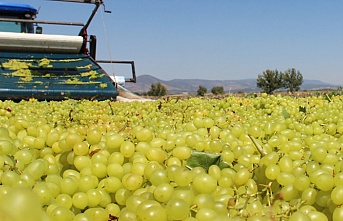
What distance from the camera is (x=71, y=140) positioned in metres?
1.12

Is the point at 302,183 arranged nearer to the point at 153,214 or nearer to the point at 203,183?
the point at 203,183

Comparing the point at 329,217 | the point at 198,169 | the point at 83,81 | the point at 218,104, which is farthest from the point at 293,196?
the point at 83,81

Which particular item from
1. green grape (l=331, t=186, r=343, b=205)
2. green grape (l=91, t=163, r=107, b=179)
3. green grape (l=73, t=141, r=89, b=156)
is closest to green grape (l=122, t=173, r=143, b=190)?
green grape (l=91, t=163, r=107, b=179)

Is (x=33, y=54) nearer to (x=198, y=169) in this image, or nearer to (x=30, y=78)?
(x=30, y=78)

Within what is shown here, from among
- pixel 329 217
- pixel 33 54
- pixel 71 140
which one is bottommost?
pixel 329 217

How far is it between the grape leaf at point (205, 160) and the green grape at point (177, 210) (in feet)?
1.32

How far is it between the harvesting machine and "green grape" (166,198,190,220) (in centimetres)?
645

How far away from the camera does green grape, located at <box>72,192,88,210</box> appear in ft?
2.89

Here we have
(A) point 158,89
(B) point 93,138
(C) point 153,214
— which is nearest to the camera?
(C) point 153,214

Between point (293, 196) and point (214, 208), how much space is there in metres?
0.24

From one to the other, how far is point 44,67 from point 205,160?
7.11 meters

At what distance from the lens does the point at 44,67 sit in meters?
7.71

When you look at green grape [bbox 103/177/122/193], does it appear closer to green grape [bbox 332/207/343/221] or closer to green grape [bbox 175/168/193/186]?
green grape [bbox 175/168/193/186]

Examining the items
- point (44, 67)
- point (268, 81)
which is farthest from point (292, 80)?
point (44, 67)
